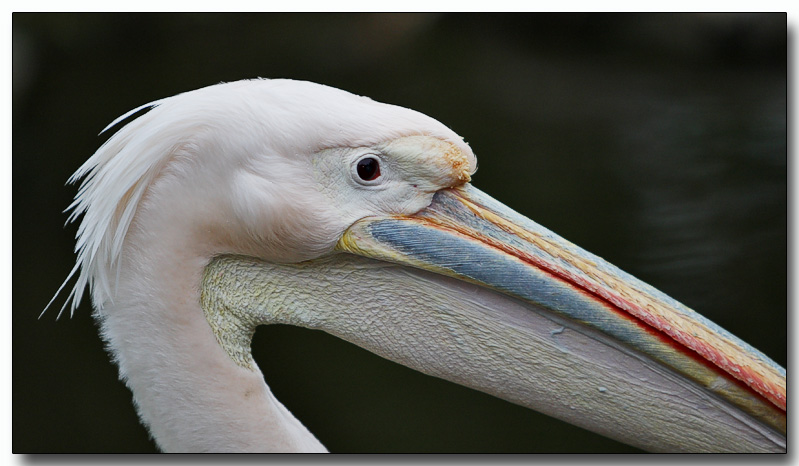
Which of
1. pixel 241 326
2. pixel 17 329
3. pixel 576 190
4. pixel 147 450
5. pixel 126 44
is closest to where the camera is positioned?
pixel 241 326

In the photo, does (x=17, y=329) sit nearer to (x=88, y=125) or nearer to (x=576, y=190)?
(x=88, y=125)

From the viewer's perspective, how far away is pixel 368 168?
1.41m

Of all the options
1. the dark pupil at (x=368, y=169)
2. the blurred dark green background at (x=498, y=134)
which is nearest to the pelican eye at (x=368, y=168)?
the dark pupil at (x=368, y=169)

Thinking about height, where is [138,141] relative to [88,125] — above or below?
below

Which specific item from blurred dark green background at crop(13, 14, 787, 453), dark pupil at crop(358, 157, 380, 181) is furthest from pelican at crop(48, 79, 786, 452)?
blurred dark green background at crop(13, 14, 787, 453)

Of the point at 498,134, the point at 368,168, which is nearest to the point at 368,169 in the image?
the point at 368,168

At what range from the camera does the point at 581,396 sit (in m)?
1.46

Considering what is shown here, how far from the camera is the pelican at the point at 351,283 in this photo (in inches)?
54.7

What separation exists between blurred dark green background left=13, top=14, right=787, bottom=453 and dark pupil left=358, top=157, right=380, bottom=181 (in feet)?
2.17

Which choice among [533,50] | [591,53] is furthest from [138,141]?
[591,53]

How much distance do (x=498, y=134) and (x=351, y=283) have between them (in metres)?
1.25

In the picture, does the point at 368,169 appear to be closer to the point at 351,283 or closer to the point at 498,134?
the point at 351,283

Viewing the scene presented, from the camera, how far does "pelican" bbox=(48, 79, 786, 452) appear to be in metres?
1.39
